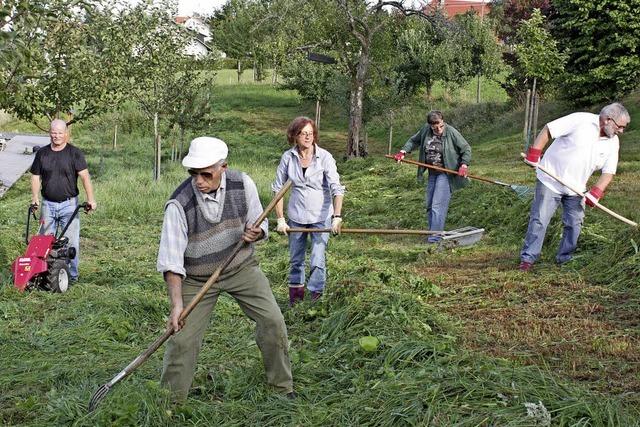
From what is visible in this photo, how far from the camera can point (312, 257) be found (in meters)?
6.80

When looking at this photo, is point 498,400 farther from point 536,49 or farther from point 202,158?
point 536,49

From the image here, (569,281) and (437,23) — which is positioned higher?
(437,23)

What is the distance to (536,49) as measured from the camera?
17406mm

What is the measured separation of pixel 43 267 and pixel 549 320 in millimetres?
4613

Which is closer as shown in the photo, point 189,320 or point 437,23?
point 189,320

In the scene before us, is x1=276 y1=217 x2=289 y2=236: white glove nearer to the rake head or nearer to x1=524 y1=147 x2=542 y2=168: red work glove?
the rake head

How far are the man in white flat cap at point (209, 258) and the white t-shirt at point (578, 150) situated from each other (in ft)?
12.1

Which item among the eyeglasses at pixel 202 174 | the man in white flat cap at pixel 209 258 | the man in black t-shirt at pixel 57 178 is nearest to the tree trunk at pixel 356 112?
the man in black t-shirt at pixel 57 178

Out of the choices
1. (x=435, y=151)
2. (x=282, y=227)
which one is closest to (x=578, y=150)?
(x=435, y=151)

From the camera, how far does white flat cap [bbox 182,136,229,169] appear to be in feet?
13.3

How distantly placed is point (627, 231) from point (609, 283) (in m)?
0.90

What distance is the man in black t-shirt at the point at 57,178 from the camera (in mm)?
7957

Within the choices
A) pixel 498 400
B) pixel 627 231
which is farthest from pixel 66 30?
pixel 498 400

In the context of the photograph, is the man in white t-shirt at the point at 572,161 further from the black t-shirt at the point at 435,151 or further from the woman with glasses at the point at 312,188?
the black t-shirt at the point at 435,151
